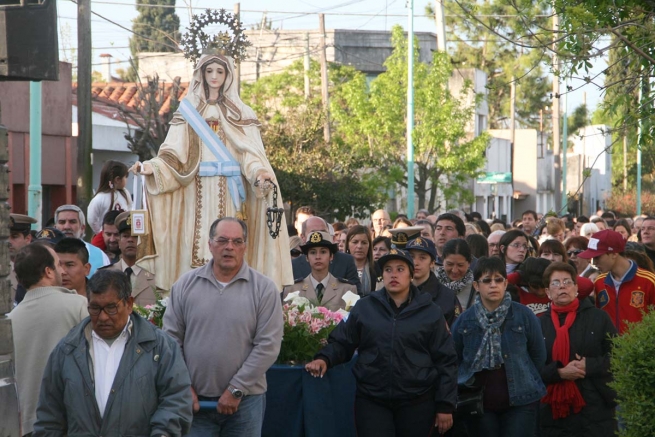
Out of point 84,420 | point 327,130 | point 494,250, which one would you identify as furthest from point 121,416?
point 327,130

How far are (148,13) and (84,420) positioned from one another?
66.6 metres

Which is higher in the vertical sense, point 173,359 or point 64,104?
point 64,104

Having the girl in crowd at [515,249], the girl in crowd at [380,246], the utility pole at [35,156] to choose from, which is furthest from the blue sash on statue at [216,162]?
the utility pole at [35,156]

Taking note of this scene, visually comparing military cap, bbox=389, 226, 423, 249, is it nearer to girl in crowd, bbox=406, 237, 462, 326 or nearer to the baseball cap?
girl in crowd, bbox=406, 237, 462, 326

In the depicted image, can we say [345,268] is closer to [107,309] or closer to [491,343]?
[491,343]

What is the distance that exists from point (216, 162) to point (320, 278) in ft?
4.36

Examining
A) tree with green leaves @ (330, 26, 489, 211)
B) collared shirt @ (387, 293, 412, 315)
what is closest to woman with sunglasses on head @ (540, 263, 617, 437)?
collared shirt @ (387, 293, 412, 315)

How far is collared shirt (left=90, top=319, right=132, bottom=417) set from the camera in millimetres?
5891

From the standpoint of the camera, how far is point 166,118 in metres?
24.5

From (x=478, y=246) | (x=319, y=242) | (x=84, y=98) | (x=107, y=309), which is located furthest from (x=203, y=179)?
(x=84, y=98)

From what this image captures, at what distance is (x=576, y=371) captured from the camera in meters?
8.34

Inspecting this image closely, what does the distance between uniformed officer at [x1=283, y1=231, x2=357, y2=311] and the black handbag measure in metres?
1.77

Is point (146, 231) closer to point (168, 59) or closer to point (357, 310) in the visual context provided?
point (357, 310)

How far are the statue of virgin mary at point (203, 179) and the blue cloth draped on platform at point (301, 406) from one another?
6.78 feet
